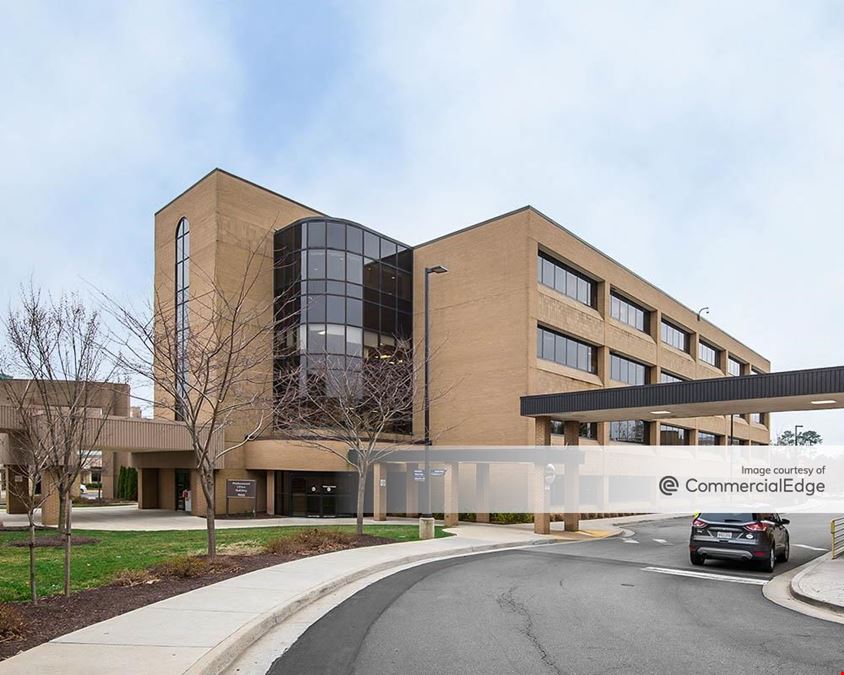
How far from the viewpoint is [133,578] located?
12.3 meters

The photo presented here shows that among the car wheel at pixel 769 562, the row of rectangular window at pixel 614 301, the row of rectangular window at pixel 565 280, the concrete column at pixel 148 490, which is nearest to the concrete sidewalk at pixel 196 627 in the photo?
the car wheel at pixel 769 562

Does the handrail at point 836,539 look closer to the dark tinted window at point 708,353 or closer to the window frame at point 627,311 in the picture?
the window frame at point 627,311

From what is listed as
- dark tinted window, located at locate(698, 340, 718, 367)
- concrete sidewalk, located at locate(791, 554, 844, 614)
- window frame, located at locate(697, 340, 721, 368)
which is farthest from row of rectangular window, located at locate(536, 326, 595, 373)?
dark tinted window, located at locate(698, 340, 718, 367)

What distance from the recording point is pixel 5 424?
28.8 metres

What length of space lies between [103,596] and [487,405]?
85.6 feet

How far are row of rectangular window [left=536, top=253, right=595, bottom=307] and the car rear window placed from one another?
65.7ft

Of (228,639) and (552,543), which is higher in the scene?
(228,639)

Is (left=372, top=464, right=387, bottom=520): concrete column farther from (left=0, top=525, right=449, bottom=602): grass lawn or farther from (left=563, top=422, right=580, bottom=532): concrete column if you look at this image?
(left=563, top=422, right=580, bottom=532): concrete column

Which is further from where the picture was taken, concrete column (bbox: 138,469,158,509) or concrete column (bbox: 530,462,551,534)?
concrete column (bbox: 138,469,158,509)

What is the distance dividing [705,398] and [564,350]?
54.0 feet

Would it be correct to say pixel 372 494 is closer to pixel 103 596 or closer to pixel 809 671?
pixel 103 596

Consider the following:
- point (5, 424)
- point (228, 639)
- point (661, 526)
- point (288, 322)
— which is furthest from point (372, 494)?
point (228, 639)

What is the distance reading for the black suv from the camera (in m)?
16.0

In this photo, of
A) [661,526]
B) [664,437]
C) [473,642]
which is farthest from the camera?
[664,437]
